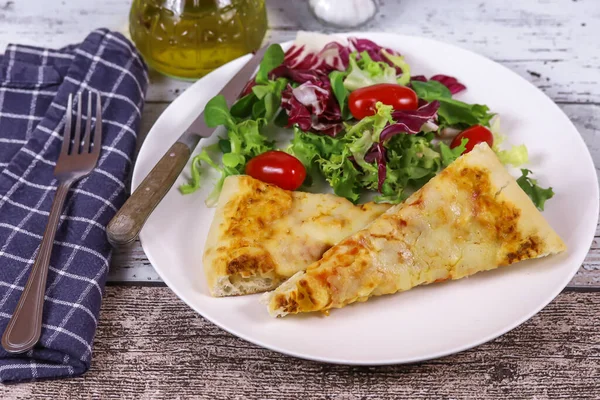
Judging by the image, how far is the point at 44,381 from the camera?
3.22m

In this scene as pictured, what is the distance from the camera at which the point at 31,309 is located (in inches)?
126

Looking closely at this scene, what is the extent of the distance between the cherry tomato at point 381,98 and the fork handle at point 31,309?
1.73m

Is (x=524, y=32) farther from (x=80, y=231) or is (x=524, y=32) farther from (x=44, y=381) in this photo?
(x=44, y=381)

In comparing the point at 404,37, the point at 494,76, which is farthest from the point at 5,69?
the point at 494,76

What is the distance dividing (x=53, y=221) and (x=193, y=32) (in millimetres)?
1580

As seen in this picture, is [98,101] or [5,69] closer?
[98,101]

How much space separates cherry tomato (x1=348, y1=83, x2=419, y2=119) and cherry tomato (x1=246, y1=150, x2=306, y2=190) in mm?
491

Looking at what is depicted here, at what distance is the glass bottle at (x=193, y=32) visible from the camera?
175 inches

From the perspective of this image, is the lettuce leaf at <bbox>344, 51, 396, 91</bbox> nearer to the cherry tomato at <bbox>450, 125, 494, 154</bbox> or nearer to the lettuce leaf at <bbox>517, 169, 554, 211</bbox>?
the cherry tomato at <bbox>450, 125, 494, 154</bbox>

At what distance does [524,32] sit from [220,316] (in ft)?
11.0

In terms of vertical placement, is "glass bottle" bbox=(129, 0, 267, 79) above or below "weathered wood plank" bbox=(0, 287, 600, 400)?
above

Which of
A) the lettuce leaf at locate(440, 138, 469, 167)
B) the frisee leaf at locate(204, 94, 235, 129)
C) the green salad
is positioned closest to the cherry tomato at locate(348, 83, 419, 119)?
the green salad

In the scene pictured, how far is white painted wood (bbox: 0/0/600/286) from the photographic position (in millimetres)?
4816

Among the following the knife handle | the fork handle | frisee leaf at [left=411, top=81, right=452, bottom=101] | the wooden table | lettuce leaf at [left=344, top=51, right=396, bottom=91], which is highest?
lettuce leaf at [left=344, top=51, right=396, bottom=91]
